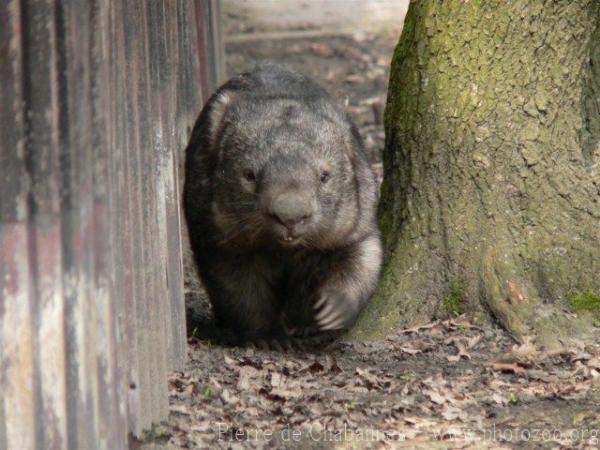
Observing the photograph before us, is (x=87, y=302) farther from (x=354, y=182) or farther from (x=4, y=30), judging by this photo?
(x=354, y=182)

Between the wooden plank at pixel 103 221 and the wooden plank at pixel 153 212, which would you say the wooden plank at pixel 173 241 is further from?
the wooden plank at pixel 103 221

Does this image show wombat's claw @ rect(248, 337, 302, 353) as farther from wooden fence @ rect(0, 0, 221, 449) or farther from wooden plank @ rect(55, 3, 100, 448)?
wooden plank @ rect(55, 3, 100, 448)

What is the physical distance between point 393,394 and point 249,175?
1411 mm

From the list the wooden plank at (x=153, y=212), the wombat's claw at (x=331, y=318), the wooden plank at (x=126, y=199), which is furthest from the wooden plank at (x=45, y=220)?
the wombat's claw at (x=331, y=318)

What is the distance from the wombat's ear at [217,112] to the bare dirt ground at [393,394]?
112 cm

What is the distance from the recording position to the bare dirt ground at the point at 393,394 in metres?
4.95

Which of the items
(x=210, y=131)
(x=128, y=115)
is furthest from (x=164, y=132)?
(x=210, y=131)

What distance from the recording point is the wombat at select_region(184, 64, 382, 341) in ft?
20.4

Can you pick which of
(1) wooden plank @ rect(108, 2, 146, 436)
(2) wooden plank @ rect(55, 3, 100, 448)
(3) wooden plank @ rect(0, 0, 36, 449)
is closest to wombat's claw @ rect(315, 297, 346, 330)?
(1) wooden plank @ rect(108, 2, 146, 436)

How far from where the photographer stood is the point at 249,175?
247 inches

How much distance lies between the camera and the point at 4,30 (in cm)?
377

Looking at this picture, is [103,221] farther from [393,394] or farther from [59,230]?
[393,394]

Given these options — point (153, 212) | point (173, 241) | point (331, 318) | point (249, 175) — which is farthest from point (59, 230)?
point (331, 318)

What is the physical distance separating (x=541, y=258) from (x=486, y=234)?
300 millimetres
